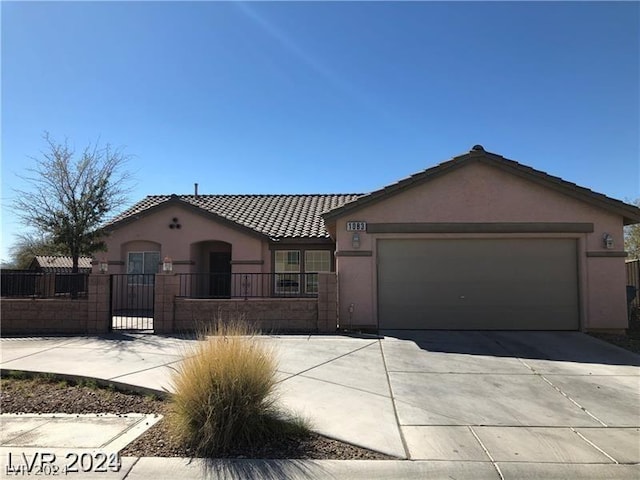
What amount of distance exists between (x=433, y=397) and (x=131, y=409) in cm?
417

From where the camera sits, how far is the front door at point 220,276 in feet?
64.6

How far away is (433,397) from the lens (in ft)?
22.9

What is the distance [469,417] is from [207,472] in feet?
11.0

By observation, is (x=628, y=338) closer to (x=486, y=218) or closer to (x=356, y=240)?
(x=486, y=218)

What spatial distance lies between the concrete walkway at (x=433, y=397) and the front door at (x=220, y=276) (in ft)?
25.1

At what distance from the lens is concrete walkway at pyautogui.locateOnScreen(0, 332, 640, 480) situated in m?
4.68

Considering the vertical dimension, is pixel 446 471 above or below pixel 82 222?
below

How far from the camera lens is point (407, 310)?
1320 cm

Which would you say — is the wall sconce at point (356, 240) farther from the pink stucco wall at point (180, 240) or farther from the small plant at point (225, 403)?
the small plant at point (225, 403)

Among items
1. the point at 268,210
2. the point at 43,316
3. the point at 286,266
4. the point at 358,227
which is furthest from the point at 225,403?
the point at 268,210

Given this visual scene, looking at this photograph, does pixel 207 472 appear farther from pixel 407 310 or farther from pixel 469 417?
pixel 407 310

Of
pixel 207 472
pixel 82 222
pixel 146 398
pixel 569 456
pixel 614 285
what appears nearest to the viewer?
pixel 207 472

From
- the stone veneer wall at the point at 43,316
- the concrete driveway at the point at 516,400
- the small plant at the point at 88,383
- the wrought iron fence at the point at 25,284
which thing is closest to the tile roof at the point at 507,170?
the concrete driveway at the point at 516,400

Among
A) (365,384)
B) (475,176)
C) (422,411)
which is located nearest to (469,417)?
(422,411)
